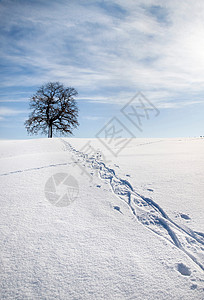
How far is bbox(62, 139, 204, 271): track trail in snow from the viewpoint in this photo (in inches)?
68.5

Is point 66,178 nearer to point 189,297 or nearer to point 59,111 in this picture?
point 189,297

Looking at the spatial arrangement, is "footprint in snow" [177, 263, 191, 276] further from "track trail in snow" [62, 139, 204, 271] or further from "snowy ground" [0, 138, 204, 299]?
"track trail in snow" [62, 139, 204, 271]

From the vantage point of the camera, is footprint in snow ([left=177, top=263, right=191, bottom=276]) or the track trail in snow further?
the track trail in snow

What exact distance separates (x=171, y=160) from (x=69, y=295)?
142 inches

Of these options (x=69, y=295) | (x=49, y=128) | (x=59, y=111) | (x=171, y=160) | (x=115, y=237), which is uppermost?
(x=59, y=111)

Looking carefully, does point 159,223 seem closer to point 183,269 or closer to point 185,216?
point 185,216

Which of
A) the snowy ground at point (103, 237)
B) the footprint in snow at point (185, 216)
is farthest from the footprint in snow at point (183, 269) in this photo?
the footprint in snow at point (185, 216)

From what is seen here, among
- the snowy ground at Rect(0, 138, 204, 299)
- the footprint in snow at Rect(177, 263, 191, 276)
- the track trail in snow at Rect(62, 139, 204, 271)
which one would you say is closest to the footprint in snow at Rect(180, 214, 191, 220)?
the snowy ground at Rect(0, 138, 204, 299)

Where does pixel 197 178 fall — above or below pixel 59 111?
below

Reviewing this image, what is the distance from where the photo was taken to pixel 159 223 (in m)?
2.13

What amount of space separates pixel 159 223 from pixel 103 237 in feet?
2.32

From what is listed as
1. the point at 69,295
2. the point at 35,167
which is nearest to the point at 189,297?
the point at 69,295

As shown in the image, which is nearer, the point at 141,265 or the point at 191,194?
Answer: the point at 141,265

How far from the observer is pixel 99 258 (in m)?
1.62
